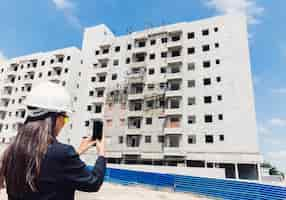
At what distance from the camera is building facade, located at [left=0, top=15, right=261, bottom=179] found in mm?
29312

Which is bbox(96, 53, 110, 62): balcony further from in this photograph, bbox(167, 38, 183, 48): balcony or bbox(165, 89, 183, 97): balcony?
bbox(165, 89, 183, 97): balcony

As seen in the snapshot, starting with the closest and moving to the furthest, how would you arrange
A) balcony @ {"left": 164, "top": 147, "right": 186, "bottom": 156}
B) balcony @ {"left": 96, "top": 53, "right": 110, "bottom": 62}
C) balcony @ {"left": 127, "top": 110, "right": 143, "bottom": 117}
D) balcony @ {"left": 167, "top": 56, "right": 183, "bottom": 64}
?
balcony @ {"left": 164, "top": 147, "right": 186, "bottom": 156} < balcony @ {"left": 167, "top": 56, "right": 183, "bottom": 64} < balcony @ {"left": 127, "top": 110, "right": 143, "bottom": 117} < balcony @ {"left": 96, "top": 53, "right": 110, "bottom": 62}

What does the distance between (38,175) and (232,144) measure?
98.3 ft

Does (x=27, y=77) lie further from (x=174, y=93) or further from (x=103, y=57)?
(x=174, y=93)

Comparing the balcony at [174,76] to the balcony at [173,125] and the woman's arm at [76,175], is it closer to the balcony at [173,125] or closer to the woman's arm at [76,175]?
the balcony at [173,125]

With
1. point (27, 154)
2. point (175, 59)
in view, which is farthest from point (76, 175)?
point (175, 59)

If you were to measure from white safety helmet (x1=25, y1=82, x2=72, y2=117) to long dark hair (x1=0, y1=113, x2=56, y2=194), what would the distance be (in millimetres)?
46

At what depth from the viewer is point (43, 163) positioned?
1434 mm

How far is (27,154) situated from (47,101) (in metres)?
0.40

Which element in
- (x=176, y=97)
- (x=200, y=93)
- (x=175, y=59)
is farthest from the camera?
(x=175, y=59)

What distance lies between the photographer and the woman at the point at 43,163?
4.66ft

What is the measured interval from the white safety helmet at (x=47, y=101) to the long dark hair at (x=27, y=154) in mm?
46

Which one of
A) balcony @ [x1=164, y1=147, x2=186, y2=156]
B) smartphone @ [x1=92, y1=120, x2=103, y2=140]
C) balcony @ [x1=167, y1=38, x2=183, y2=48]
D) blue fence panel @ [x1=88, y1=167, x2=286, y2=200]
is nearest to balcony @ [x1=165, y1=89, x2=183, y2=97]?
balcony @ [x1=167, y1=38, x2=183, y2=48]

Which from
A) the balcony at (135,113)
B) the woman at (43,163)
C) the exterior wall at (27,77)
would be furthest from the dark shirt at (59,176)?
the exterior wall at (27,77)
